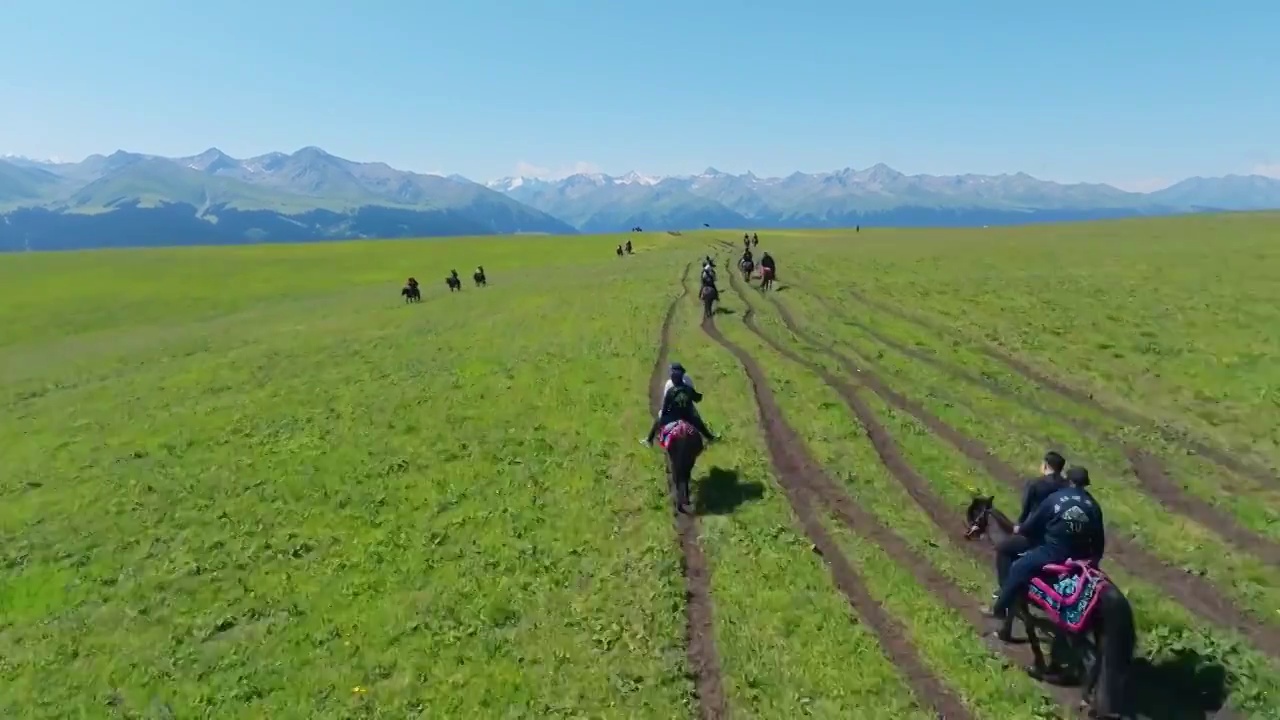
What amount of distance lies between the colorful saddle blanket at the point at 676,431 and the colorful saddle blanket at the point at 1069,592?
916 cm

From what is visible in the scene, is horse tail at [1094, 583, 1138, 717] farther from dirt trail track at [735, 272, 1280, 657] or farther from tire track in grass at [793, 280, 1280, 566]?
tire track in grass at [793, 280, 1280, 566]

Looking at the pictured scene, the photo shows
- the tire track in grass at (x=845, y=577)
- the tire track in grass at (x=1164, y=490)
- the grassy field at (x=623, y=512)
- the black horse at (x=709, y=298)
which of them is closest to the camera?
the tire track in grass at (x=845, y=577)

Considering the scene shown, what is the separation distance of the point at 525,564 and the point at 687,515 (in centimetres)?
432

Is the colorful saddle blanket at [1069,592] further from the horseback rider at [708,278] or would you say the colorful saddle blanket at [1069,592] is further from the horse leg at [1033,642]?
the horseback rider at [708,278]

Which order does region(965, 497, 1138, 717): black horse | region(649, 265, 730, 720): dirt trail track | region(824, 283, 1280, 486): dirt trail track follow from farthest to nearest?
region(824, 283, 1280, 486): dirt trail track → region(649, 265, 730, 720): dirt trail track → region(965, 497, 1138, 717): black horse

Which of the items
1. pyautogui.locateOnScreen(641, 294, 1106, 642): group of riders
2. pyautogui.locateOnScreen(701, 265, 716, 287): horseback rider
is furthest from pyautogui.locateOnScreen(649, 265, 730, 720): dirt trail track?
pyautogui.locateOnScreen(701, 265, 716, 287): horseback rider

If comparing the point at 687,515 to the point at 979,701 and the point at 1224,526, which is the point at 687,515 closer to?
the point at 979,701

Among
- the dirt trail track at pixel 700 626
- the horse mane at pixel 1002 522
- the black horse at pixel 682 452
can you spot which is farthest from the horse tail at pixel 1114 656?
the black horse at pixel 682 452

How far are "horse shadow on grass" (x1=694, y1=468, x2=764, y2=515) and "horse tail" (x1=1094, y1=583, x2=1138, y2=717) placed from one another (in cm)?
966

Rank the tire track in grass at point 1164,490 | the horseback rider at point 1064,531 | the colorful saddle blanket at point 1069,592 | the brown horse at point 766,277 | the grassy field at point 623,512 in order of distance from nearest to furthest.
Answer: the colorful saddle blanket at point 1069,592 → the horseback rider at point 1064,531 → the grassy field at point 623,512 → the tire track in grass at point 1164,490 → the brown horse at point 766,277

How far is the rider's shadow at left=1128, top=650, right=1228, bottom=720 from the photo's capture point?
465 inches

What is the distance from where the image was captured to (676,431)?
20188 millimetres

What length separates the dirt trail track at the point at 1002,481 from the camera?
14148 millimetres

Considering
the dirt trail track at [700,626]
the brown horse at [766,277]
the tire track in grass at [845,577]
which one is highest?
the brown horse at [766,277]
